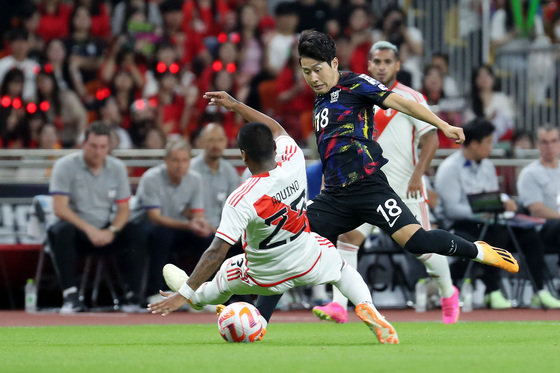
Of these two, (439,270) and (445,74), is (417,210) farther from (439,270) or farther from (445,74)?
(445,74)

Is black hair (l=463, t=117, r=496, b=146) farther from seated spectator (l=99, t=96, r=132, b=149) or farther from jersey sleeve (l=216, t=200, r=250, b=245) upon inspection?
jersey sleeve (l=216, t=200, r=250, b=245)

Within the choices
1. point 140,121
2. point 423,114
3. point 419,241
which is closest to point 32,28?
point 140,121

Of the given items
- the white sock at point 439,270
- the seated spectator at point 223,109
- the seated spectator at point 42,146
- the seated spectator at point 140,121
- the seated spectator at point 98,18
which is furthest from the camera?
the seated spectator at point 98,18

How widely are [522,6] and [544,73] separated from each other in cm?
153

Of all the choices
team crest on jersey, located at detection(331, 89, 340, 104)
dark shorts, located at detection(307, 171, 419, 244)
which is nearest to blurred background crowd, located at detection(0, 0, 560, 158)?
dark shorts, located at detection(307, 171, 419, 244)

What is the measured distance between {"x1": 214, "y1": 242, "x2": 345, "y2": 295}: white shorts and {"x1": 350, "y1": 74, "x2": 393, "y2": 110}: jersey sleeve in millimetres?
1161

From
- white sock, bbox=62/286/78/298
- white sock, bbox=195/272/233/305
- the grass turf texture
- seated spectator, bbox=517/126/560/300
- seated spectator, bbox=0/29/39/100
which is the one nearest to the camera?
the grass turf texture

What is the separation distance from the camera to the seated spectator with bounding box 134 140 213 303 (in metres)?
13.6

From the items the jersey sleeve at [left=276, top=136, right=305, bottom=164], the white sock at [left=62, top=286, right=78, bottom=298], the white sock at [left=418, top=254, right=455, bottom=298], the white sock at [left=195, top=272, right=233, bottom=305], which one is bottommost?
the white sock at [left=62, top=286, right=78, bottom=298]

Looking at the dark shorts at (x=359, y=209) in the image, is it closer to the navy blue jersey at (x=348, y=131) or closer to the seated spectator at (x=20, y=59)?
the navy blue jersey at (x=348, y=131)

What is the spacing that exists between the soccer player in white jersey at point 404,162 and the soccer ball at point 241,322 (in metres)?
2.15

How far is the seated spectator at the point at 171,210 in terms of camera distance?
13.6 metres

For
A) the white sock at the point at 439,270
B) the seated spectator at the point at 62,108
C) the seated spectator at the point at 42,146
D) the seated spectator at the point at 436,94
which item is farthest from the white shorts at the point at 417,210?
the seated spectator at the point at 62,108

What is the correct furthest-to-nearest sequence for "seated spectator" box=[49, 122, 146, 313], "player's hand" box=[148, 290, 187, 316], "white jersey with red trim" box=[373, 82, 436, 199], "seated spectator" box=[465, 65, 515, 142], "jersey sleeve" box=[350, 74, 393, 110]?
"seated spectator" box=[465, 65, 515, 142]
"seated spectator" box=[49, 122, 146, 313]
"white jersey with red trim" box=[373, 82, 436, 199]
"jersey sleeve" box=[350, 74, 393, 110]
"player's hand" box=[148, 290, 187, 316]
